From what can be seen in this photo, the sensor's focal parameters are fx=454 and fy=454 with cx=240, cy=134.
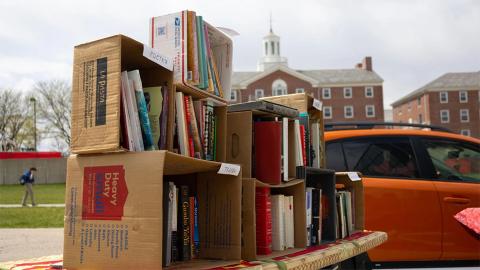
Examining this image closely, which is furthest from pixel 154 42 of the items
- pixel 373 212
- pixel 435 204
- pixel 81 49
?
pixel 435 204

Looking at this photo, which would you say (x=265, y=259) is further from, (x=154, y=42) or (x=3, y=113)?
(x=3, y=113)

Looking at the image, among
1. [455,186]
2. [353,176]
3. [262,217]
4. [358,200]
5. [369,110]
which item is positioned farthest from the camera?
[369,110]

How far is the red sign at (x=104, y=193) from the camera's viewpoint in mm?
1931

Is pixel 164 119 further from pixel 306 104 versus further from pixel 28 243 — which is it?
pixel 28 243

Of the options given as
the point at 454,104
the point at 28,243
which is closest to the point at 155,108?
the point at 28,243

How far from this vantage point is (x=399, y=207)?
15.0 feet

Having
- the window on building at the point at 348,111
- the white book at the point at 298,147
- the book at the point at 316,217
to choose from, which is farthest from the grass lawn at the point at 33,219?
the window on building at the point at 348,111

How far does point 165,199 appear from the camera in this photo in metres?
2.10

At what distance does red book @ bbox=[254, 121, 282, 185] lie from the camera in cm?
269

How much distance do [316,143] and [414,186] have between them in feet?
5.74

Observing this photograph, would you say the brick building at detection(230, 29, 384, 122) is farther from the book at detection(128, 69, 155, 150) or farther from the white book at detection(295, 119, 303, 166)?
the book at detection(128, 69, 155, 150)

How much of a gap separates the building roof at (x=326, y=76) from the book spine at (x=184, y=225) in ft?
174

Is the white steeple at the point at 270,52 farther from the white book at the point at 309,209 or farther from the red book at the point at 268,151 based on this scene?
the red book at the point at 268,151

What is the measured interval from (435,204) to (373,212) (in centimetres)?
65
